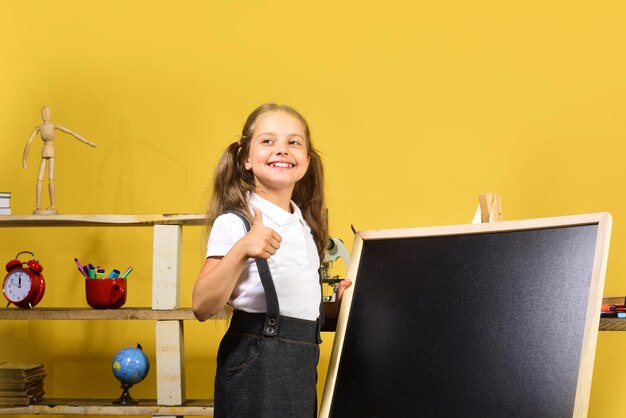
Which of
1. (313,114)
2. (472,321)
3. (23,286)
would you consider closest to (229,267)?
(472,321)

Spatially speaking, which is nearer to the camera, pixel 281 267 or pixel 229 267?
pixel 229 267

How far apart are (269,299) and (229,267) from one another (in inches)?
5.0

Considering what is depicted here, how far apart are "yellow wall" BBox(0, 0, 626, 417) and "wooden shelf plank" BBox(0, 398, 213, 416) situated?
0.47 meters

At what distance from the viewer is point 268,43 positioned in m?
3.40

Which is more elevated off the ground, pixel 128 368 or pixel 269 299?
pixel 269 299

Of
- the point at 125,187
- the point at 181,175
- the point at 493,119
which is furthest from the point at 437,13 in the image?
the point at 125,187

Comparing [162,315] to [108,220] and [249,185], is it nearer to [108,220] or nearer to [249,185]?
[108,220]

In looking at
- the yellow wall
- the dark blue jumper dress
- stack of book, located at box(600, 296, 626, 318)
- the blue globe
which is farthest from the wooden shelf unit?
stack of book, located at box(600, 296, 626, 318)

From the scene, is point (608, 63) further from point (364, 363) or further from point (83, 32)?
point (83, 32)

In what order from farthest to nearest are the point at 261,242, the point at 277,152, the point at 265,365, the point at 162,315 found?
the point at 162,315
the point at 277,152
the point at 265,365
the point at 261,242

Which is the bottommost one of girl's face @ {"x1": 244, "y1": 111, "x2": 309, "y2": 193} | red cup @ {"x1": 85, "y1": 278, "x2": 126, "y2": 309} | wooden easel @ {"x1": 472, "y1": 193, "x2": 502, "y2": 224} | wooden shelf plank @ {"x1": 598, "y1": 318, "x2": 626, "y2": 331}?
red cup @ {"x1": 85, "y1": 278, "x2": 126, "y2": 309}

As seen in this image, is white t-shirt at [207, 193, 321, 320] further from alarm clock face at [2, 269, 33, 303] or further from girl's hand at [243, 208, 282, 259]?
alarm clock face at [2, 269, 33, 303]

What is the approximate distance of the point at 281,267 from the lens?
6.15 ft

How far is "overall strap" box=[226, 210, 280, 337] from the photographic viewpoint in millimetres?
1826
